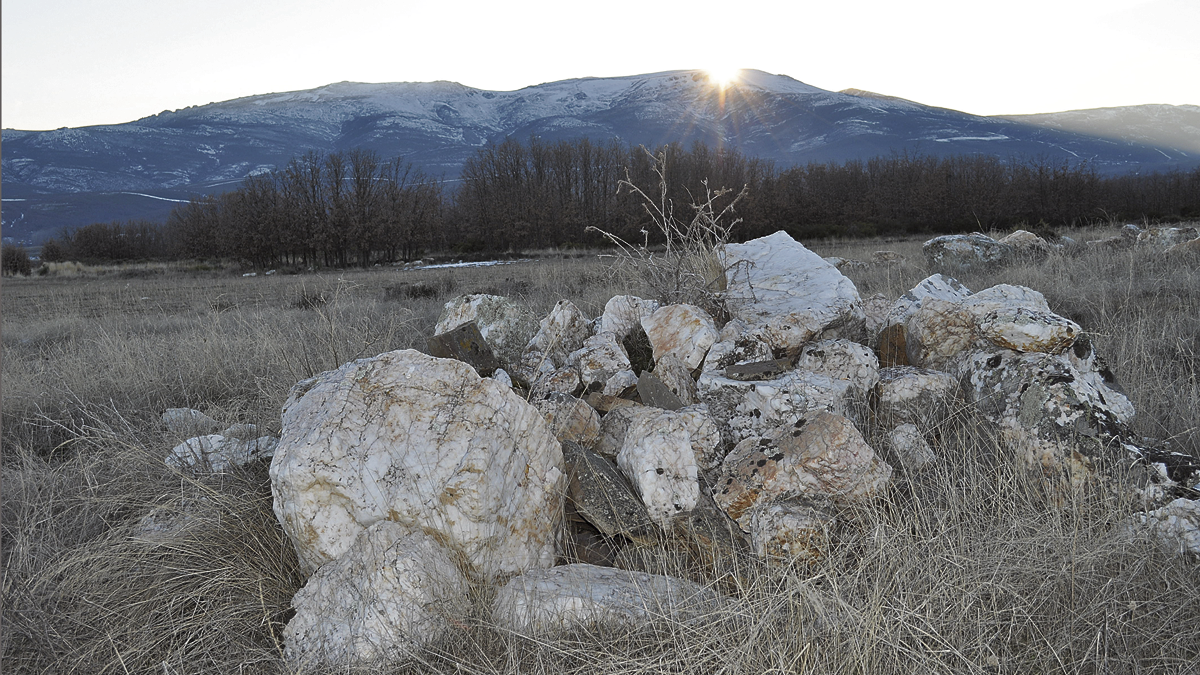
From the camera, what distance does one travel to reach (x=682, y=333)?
412 cm

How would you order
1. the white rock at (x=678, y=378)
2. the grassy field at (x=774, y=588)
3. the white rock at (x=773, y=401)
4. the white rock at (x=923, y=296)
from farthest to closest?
the white rock at (x=923, y=296), the white rock at (x=678, y=378), the white rock at (x=773, y=401), the grassy field at (x=774, y=588)

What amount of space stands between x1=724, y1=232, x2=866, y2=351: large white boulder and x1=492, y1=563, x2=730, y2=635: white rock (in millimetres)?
1969

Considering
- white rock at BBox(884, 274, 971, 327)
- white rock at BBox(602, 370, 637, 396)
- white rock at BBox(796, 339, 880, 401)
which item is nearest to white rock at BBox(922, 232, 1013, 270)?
white rock at BBox(884, 274, 971, 327)

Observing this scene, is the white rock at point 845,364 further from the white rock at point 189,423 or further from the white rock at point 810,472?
the white rock at point 189,423

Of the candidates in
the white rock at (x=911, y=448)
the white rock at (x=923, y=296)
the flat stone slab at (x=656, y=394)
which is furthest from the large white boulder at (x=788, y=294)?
the white rock at (x=911, y=448)

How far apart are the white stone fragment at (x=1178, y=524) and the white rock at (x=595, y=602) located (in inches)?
67.1

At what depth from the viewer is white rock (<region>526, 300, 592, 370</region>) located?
4.63 m

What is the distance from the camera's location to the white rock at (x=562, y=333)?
15.2 feet

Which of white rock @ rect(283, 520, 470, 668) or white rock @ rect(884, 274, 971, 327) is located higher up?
white rock @ rect(884, 274, 971, 327)

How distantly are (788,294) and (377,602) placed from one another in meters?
3.26

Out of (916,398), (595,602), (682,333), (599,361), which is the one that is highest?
(682,333)

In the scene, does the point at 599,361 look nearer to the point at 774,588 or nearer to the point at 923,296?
the point at 774,588

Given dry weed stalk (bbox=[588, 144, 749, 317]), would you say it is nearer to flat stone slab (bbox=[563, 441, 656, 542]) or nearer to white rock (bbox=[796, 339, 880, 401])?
white rock (bbox=[796, 339, 880, 401])

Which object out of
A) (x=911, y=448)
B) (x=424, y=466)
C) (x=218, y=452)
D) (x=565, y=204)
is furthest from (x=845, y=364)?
(x=565, y=204)
